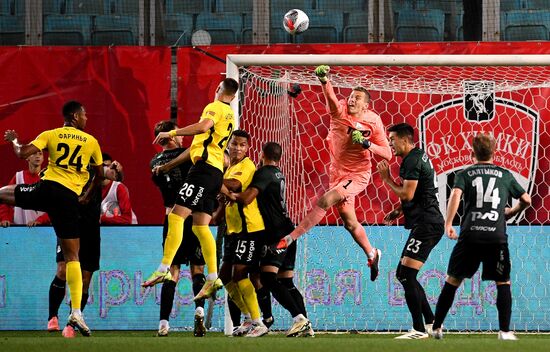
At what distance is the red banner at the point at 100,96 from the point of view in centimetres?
1238

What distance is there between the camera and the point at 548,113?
1206 centimetres

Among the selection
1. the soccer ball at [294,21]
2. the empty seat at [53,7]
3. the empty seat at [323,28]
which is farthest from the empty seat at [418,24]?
the empty seat at [53,7]

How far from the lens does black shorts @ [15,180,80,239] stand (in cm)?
874

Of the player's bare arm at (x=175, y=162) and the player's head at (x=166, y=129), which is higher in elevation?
the player's head at (x=166, y=129)

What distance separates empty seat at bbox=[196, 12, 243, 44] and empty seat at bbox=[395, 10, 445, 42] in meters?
1.85

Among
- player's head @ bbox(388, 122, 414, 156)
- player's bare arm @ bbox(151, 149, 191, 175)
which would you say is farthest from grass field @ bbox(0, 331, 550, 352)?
player's bare arm @ bbox(151, 149, 191, 175)

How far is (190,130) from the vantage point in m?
8.55

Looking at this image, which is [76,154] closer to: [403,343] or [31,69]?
[403,343]

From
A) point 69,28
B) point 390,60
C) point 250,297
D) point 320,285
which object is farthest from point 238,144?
point 69,28

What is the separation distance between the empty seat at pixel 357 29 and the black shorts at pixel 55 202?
4.90m

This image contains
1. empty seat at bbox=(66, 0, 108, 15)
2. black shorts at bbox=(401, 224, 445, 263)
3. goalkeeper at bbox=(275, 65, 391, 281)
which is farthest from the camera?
empty seat at bbox=(66, 0, 108, 15)

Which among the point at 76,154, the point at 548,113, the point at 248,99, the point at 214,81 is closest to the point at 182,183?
the point at 76,154

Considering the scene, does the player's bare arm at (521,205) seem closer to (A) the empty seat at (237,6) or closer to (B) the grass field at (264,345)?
(B) the grass field at (264,345)

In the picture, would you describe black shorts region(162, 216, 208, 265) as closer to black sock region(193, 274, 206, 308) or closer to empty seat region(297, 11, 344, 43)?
black sock region(193, 274, 206, 308)
